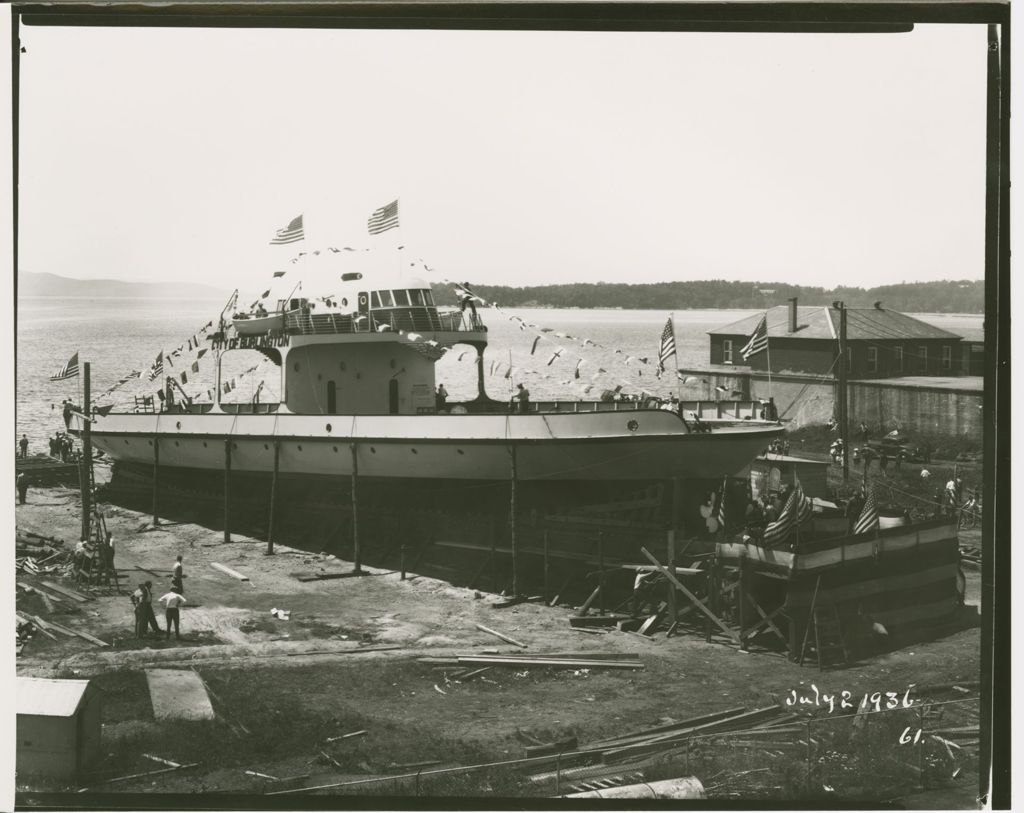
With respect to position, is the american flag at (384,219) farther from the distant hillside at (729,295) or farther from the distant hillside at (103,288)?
the distant hillside at (103,288)

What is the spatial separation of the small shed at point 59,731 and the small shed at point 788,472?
11.9 metres

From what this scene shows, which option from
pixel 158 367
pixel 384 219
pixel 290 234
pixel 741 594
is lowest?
pixel 741 594

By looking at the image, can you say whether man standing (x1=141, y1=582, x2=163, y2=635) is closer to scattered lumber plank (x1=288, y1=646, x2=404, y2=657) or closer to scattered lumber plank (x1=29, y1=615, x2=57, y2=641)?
scattered lumber plank (x1=29, y1=615, x2=57, y2=641)

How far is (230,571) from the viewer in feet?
44.3

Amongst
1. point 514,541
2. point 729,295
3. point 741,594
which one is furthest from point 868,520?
point 514,541

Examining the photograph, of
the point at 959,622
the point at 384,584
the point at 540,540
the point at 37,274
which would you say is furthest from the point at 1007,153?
the point at 37,274

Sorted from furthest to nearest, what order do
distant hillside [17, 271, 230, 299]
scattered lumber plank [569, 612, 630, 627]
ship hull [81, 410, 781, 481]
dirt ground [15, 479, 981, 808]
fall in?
1. ship hull [81, 410, 781, 481]
2. scattered lumber plank [569, 612, 630, 627]
3. distant hillside [17, 271, 230, 299]
4. dirt ground [15, 479, 981, 808]

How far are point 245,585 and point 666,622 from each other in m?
5.84

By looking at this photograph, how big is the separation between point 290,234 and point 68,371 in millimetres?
3379

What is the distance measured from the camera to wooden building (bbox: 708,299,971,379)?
12.0m

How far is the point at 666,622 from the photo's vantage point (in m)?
12.8

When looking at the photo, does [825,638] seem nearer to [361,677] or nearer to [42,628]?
[361,677]

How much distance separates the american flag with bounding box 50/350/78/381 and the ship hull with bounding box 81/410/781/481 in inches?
179

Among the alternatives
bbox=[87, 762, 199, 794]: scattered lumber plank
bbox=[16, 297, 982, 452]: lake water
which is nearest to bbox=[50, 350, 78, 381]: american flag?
bbox=[16, 297, 982, 452]: lake water
